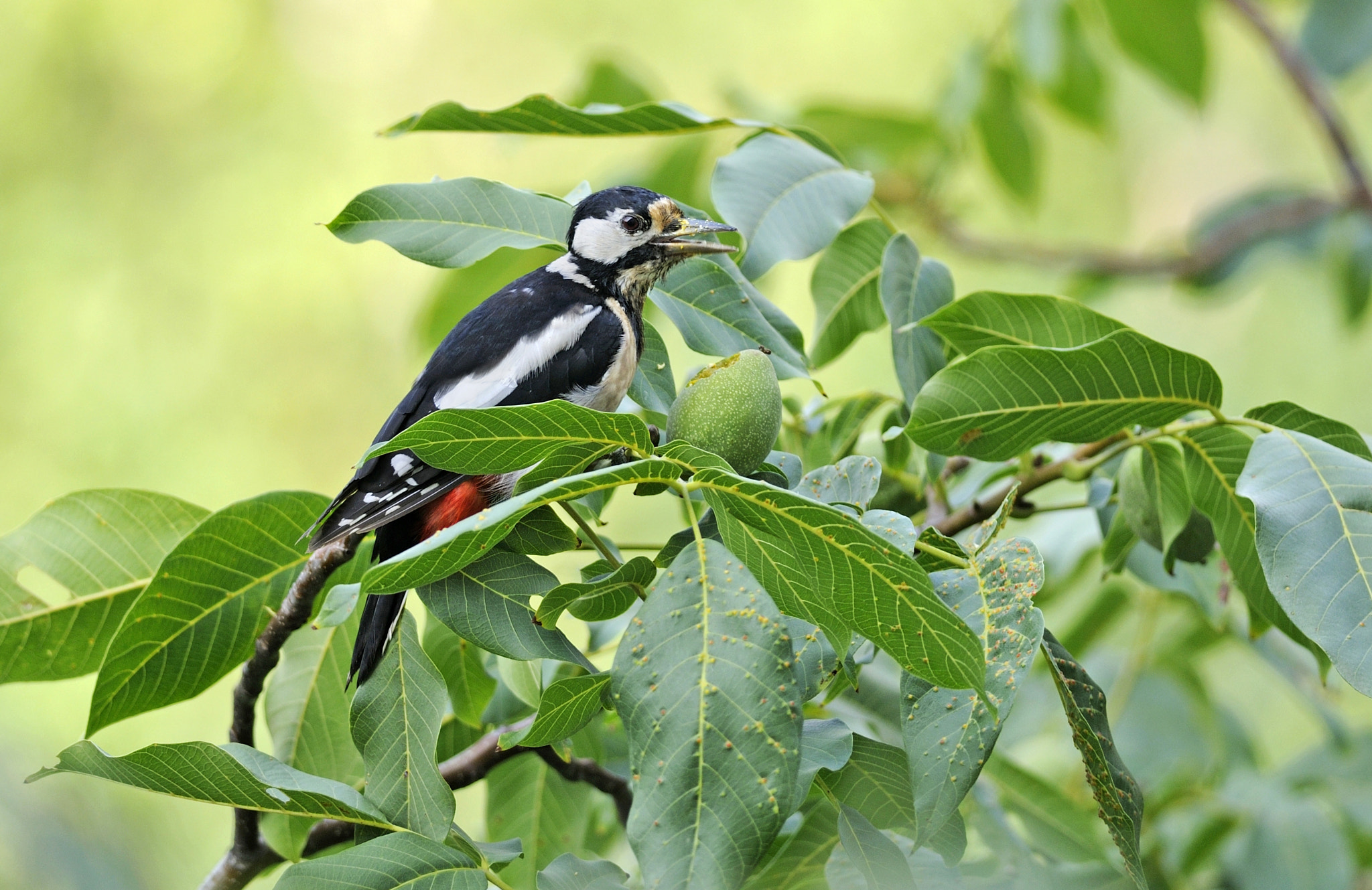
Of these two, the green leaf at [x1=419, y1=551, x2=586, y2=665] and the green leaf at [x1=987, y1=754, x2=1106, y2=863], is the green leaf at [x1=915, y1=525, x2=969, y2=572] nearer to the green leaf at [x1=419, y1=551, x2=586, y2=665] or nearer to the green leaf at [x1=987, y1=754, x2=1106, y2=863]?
the green leaf at [x1=419, y1=551, x2=586, y2=665]

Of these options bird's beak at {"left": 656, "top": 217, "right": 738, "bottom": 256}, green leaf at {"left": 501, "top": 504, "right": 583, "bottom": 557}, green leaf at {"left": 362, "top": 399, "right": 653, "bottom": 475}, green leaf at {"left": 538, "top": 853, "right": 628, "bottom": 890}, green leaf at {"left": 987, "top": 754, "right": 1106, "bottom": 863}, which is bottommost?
green leaf at {"left": 987, "top": 754, "right": 1106, "bottom": 863}

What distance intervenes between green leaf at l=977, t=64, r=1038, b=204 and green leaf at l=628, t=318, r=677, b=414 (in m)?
1.72

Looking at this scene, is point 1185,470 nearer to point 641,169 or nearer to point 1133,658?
point 1133,658

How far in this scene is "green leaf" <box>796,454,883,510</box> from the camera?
123 cm

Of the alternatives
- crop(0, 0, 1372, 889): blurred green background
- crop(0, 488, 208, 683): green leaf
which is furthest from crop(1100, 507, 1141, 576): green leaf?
crop(0, 0, 1372, 889): blurred green background

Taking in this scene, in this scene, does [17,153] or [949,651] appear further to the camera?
[17,153]

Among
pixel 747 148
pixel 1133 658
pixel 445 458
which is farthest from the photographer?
pixel 1133 658

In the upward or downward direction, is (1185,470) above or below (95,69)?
below

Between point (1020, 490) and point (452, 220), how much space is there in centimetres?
89

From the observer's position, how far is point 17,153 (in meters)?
8.87

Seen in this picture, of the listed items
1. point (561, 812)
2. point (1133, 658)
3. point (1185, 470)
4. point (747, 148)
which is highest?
point (747, 148)

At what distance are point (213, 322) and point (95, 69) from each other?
2594 millimetres

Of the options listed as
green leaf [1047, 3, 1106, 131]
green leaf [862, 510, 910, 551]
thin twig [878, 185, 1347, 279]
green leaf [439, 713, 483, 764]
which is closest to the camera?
green leaf [862, 510, 910, 551]

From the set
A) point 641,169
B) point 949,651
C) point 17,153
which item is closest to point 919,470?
point 949,651
